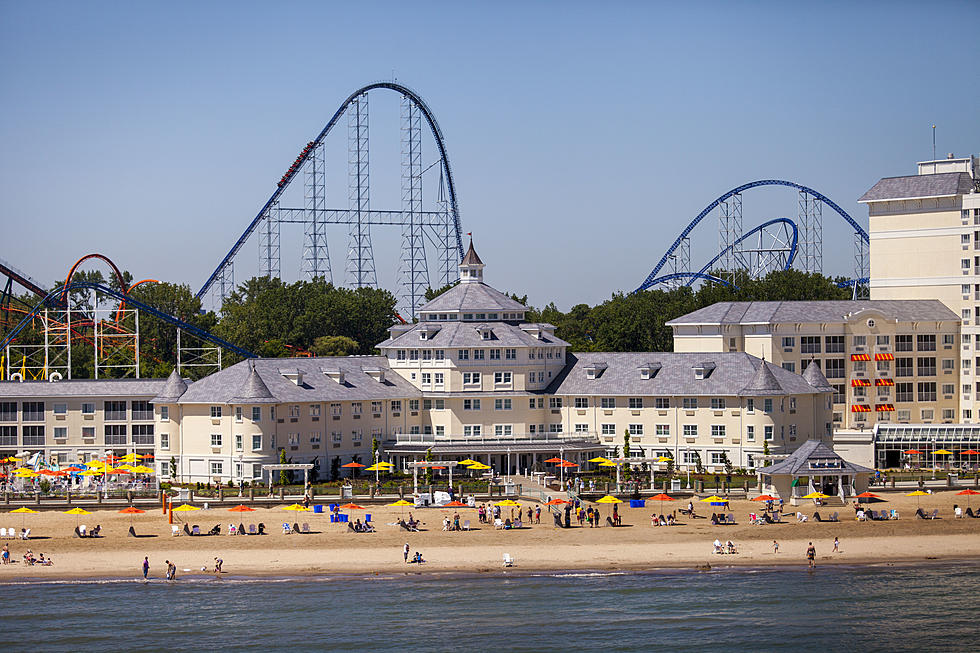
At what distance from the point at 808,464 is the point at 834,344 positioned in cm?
2532

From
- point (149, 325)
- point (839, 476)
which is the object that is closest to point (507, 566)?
point (839, 476)

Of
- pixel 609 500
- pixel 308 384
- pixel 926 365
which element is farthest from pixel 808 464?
pixel 308 384

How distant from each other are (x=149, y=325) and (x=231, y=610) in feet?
316

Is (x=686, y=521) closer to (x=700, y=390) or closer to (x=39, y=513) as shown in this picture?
(x=700, y=390)

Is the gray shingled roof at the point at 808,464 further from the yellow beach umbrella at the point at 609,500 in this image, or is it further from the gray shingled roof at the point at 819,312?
the gray shingled roof at the point at 819,312

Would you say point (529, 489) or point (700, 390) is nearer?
point (529, 489)

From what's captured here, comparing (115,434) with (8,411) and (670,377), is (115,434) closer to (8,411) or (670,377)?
(8,411)

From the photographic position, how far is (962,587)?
68.9m

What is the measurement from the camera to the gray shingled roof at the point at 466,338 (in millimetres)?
101062

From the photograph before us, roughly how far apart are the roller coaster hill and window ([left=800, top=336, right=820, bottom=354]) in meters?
42.1

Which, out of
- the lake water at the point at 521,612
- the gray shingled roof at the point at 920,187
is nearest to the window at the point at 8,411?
Answer: the lake water at the point at 521,612

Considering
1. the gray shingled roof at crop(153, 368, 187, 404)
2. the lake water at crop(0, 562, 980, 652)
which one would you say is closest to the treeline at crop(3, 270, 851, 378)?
the gray shingled roof at crop(153, 368, 187, 404)

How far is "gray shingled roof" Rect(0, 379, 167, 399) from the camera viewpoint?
100875 mm

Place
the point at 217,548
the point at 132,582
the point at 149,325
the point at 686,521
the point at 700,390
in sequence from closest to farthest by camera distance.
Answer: the point at 132,582
the point at 217,548
the point at 686,521
the point at 700,390
the point at 149,325
